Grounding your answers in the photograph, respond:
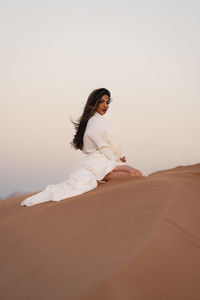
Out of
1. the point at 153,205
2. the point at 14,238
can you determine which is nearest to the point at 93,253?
Result: the point at 153,205

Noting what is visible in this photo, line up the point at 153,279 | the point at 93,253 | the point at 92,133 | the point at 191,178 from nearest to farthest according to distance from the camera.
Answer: the point at 153,279
the point at 93,253
the point at 191,178
the point at 92,133

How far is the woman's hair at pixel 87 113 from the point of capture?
14.3 ft

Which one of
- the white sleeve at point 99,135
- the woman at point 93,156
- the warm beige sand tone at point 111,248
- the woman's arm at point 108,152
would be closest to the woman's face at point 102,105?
the woman at point 93,156

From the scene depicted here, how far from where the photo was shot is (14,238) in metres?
2.61

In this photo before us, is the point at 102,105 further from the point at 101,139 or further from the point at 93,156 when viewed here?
the point at 93,156

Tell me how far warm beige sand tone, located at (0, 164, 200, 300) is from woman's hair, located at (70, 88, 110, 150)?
53.6 inches

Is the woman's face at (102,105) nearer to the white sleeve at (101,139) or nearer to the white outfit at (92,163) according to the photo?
the white outfit at (92,163)

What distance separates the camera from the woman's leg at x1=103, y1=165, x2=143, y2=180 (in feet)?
12.7

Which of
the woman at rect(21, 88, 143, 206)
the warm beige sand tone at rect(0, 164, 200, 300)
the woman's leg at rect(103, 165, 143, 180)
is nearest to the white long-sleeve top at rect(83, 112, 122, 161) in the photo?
the woman at rect(21, 88, 143, 206)

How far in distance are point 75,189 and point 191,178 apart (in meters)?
1.18

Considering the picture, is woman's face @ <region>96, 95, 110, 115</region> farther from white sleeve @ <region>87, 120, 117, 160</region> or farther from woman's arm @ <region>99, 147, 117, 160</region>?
woman's arm @ <region>99, 147, 117, 160</region>

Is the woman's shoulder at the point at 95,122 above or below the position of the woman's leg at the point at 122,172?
above

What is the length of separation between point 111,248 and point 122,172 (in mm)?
2023

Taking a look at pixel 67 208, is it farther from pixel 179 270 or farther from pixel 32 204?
pixel 179 270
